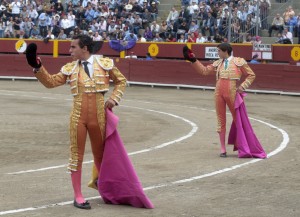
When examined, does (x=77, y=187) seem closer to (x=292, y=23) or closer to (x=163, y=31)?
(x=292, y=23)

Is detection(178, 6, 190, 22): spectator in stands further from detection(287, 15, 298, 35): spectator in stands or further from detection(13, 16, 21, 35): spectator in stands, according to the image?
detection(13, 16, 21, 35): spectator in stands

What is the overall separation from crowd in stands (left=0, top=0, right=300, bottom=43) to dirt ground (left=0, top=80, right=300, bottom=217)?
844cm

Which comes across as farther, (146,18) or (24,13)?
(24,13)

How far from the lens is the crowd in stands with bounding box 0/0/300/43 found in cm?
2836

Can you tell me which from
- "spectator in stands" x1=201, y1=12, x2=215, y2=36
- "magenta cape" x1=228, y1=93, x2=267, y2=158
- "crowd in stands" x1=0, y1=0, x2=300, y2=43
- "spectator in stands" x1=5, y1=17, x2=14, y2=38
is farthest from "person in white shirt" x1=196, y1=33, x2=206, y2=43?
"magenta cape" x1=228, y1=93, x2=267, y2=158

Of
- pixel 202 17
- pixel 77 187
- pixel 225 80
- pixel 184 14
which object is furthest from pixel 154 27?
pixel 77 187

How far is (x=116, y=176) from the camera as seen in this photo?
25.0 ft

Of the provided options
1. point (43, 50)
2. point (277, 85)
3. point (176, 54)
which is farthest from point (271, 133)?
point (43, 50)

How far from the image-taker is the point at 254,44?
87.6 feet

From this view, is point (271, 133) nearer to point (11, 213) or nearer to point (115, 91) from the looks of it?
point (115, 91)

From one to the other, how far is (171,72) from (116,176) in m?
19.6

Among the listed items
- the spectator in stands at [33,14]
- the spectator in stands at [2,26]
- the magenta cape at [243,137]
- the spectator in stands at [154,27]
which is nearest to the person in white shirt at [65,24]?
the spectator in stands at [33,14]

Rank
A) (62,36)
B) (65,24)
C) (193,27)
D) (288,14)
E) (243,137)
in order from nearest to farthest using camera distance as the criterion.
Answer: (243,137), (288,14), (193,27), (62,36), (65,24)

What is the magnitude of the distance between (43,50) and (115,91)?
Answer: 78.3ft
